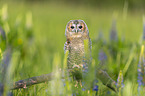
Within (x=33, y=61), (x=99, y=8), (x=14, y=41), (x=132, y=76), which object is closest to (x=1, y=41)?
(x=14, y=41)

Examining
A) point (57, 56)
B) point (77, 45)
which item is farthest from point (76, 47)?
point (57, 56)

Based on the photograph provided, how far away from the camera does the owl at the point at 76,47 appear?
118cm

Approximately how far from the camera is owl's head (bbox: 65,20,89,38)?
1271mm

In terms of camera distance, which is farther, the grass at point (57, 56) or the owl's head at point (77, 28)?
the owl's head at point (77, 28)

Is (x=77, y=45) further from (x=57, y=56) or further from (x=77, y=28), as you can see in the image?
(x=57, y=56)

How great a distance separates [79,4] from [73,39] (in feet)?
40.9

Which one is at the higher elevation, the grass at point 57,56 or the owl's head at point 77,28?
the owl's head at point 77,28

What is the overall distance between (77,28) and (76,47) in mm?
99

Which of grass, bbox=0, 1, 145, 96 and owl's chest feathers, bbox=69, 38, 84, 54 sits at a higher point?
owl's chest feathers, bbox=69, 38, 84, 54

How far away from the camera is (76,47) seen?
4.27 feet

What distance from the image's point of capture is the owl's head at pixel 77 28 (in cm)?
Answer: 127

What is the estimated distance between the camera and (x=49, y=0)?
13039mm

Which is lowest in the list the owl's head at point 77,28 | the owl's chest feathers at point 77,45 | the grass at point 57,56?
the grass at point 57,56

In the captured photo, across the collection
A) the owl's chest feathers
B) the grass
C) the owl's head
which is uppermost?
the owl's head
